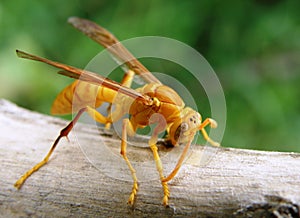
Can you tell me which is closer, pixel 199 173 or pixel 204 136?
pixel 199 173

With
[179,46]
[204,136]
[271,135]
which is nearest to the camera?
[204,136]

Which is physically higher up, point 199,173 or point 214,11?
point 214,11

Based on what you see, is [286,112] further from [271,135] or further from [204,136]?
[204,136]

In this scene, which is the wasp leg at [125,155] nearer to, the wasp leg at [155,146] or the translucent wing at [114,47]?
the wasp leg at [155,146]

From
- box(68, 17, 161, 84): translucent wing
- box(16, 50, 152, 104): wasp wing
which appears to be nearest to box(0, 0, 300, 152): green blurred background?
box(68, 17, 161, 84): translucent wing

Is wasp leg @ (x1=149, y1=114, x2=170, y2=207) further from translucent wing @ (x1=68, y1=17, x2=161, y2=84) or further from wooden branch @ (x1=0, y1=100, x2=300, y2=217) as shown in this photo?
translucent wing @ (x1=68, y1=17, x2=161, y2=84)

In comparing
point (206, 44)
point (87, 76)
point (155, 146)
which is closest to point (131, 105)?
point (155, 146)

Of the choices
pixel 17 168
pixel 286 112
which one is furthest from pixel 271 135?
pixel 17 168
